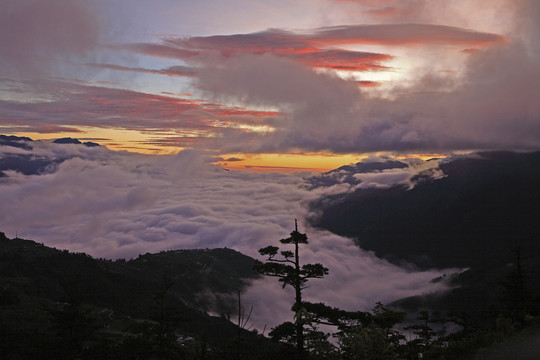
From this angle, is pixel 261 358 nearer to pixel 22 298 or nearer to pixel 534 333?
pixel 534 333

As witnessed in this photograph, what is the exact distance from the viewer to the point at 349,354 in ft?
52.0

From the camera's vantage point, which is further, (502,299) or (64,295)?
(502,299)

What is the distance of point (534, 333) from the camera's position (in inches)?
648

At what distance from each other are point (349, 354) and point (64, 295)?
740 inches

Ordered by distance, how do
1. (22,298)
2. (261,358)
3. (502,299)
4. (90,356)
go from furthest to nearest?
1. (22,298)
2. (502,299)
3. (90,356)
4. (261,358)

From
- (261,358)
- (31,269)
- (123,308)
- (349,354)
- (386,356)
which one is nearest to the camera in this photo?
(386,356)

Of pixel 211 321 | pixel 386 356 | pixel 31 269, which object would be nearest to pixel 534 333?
pixel 386 356

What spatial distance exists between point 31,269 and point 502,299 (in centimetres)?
21023

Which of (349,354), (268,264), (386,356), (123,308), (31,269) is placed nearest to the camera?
(386,356)

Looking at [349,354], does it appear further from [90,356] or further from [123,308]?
[123,308]

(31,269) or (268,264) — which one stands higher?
(31,269)

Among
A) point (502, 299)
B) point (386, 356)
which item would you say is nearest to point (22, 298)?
point (502, 299)

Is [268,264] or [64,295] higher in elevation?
[268,264]

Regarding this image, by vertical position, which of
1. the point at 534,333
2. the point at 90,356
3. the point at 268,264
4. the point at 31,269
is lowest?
the point at 90,356
